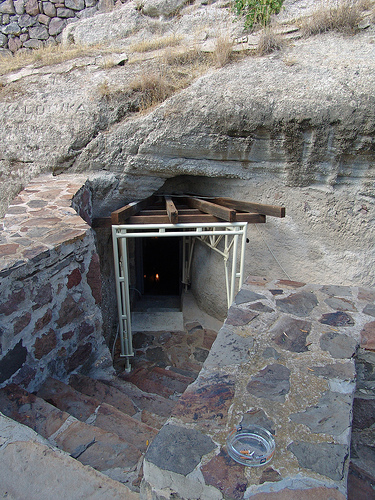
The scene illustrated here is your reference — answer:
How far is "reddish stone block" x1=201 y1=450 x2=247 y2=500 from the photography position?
117 centimetres

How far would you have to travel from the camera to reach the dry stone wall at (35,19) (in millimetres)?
7426

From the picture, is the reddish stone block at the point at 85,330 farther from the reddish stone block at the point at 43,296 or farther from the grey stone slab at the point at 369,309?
the grey stone slab at the point at 369,309

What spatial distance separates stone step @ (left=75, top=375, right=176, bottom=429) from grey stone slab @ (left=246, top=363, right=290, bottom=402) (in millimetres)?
1105

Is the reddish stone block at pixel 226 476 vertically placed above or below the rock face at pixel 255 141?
below

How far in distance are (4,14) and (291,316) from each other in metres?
8.92

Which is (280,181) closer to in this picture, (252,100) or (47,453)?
(252,100)

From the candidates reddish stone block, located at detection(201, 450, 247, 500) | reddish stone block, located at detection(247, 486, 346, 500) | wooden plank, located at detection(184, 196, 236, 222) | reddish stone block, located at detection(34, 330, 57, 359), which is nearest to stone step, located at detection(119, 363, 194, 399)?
reddish stone block, located at detection(34, 330, 57, 359)

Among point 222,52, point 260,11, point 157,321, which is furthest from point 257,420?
point 260,11

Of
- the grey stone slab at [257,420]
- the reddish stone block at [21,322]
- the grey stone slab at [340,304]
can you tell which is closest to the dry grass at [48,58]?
the reddish stone block at [21,322]

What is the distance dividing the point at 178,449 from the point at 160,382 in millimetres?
2545

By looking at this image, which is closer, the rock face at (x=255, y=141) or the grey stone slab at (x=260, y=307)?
the grey stone slab at (x=260, y=307)

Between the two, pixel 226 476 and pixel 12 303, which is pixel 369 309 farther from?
pixel 12 303

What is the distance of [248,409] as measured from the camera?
5.03 ft

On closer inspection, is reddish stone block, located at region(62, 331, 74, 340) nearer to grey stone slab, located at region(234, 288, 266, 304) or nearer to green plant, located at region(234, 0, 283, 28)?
grey stone slab, located at region(234, 288, 266, 304)
